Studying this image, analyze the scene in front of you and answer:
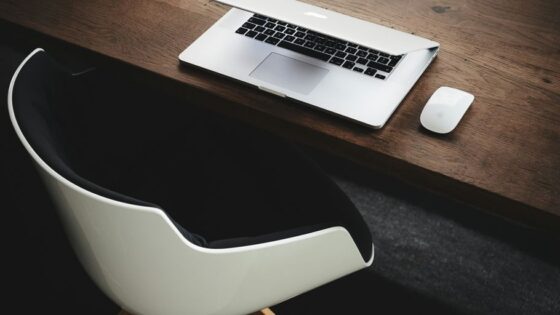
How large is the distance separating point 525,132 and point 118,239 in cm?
66

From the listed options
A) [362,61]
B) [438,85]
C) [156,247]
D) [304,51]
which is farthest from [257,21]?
[156,247]

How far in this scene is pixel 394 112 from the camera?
42.9 inches

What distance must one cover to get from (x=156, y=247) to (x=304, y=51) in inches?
18.8

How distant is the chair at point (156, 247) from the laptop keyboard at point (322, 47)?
0.26 m

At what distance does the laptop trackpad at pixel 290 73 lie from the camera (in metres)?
1.12

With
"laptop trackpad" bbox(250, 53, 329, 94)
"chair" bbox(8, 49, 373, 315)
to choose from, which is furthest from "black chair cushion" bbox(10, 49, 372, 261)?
"laptop trackpad" bbox(250, 53, 329, 94)

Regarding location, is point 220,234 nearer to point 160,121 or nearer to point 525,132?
point 160,121

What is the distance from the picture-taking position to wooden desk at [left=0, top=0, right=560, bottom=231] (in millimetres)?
1001

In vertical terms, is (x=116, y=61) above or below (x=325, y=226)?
above

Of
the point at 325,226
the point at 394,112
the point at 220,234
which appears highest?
the point at 394,112

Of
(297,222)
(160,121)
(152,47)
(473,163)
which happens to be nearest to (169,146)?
(160,121)

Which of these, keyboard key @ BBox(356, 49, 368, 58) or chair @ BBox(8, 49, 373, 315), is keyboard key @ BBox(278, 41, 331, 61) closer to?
keyboard key @ BBox(356, 49, 368, 58)

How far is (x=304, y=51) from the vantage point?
1192mm

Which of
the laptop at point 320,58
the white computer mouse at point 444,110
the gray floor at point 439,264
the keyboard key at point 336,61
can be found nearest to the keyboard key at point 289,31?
the laptop at point 320,58
